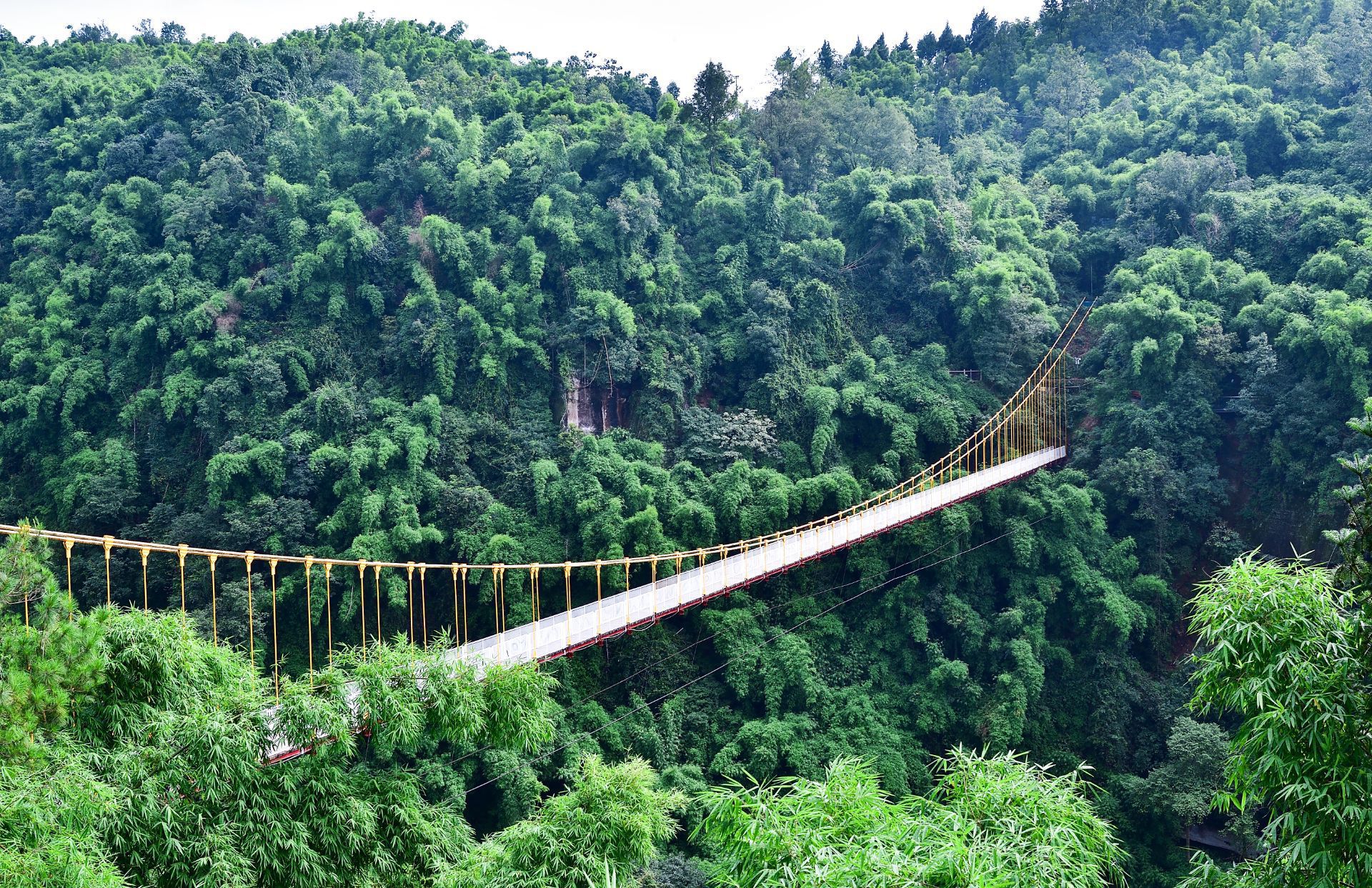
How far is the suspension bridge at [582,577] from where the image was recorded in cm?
850

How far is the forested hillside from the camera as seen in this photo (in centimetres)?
1062

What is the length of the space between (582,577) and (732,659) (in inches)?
69.1

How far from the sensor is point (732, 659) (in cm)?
1087

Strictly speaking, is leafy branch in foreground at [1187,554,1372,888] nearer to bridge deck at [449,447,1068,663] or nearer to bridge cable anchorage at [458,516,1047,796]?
bridge deck at [449,447,1068,663]

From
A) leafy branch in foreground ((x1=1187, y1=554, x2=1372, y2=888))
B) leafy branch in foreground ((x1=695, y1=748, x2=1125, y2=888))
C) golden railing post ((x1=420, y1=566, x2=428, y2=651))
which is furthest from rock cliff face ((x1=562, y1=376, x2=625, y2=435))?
leafy branch in foreground ((x1=1187, y1=554, x2=1372, y2=888))

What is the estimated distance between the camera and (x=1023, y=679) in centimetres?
1116

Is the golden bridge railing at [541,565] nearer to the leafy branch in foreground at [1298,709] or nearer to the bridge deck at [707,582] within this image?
the bridge deck at [707,582]

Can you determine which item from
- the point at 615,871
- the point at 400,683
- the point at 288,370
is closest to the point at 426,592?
the point at 288,370

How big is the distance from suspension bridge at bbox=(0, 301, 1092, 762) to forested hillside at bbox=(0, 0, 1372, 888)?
0.25 metres

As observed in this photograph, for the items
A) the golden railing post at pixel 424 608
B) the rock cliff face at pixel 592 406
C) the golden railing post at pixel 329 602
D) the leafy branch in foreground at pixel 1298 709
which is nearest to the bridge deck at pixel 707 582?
the golden railing post at pixel 424 608

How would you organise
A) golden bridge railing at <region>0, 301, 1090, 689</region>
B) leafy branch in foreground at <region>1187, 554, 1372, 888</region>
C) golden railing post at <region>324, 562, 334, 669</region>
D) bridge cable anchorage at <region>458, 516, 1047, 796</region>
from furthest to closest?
1. golden railing post at <region>324, 562, 334, 669</region>
2. bridge cable anchorage at <region>458, 516, 1047, 796</region>
3. golden bridge railing at <region>0, 301, 1090, 689</region>
4. leafy branch in foreground at <region>1187, 554, 1372, 888</region>

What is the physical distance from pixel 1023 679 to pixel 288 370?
8698 millimetres

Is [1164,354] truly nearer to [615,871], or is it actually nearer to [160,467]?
[615,871]

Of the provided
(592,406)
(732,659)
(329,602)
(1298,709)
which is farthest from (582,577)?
(1298,709)
